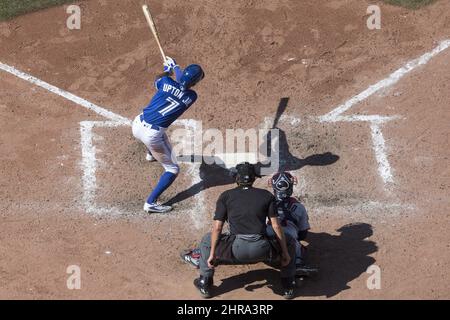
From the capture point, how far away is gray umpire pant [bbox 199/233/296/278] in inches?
375

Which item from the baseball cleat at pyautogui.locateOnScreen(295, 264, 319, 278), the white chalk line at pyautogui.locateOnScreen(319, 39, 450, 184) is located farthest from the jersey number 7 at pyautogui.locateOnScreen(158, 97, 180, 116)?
the baseball cleat at pyautogui.locateOnScreen(295, 264, 319, 278)

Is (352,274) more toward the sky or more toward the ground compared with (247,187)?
more toward the ground

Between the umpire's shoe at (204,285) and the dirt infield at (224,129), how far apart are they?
0.13 metres

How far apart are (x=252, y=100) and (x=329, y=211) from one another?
8.33ft

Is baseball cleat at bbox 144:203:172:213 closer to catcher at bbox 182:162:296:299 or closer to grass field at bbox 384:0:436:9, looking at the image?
catcher at bbox 182:162:296:299

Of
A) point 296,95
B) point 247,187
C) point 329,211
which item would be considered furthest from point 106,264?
point 296,95

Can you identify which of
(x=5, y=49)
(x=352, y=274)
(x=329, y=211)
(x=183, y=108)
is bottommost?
Answer: (x=352, y=274)

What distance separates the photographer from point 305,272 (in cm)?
1010

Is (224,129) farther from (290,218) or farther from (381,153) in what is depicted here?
(290,218)

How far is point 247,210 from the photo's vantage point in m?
9.46

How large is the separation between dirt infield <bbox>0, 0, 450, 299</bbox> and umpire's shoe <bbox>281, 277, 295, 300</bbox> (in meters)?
0.17

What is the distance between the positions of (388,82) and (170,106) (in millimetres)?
3867

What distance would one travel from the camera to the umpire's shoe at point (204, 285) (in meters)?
9.89

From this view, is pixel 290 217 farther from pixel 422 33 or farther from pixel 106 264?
pixel 422 33
